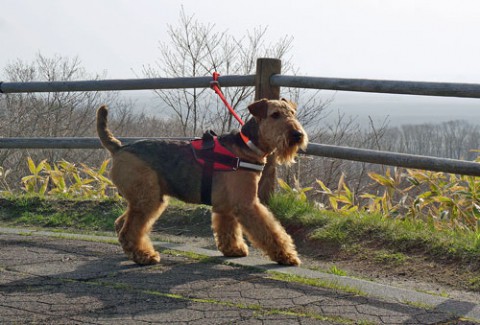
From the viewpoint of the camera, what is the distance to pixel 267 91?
20.4ft

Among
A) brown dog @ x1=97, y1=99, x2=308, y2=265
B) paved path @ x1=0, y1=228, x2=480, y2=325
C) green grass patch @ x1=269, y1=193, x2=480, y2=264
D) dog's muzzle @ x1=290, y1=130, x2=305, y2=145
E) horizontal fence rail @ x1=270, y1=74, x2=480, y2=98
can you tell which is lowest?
paved path @ x1=0, y1=228, x2=480, y2=325

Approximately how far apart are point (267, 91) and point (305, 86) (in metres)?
0.39

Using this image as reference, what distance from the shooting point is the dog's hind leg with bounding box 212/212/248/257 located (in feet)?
17.1

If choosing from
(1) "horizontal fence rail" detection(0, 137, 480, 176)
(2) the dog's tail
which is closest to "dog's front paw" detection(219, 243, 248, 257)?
(2) the dog's tail

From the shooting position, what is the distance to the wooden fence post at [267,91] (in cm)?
622

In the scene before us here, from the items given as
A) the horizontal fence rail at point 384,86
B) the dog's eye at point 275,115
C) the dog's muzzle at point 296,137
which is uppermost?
the horizontal fence rail at point 384,86

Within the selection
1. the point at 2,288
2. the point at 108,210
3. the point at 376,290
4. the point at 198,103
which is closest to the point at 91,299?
the point at 2,288

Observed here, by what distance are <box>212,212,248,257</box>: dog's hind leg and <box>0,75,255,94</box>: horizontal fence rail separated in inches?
64.9

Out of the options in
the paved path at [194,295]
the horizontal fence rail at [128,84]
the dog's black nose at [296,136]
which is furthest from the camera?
the horizontal fence rail at [128,84]

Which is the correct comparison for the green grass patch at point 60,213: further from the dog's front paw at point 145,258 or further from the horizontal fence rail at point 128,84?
the dog's front paw at point 145,258

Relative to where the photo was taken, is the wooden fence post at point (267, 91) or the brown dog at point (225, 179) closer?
the brown dog at point (225, 179)

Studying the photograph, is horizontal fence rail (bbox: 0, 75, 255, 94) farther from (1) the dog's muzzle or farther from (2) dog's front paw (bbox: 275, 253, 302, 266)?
(2) dog's front paw (bbox: 275, 253, 302, 266)

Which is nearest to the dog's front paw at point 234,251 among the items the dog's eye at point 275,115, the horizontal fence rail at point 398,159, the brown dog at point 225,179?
the brown dog at point 225,179

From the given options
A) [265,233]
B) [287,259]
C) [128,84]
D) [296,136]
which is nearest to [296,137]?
[296,136]
